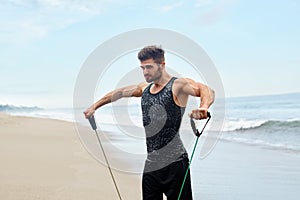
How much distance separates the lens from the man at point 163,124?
2.87 metres

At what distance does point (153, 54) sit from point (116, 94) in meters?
0.49

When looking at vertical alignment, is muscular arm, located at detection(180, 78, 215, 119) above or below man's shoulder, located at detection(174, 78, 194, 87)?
below

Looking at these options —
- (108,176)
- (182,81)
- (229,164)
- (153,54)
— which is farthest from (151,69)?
(229,164)

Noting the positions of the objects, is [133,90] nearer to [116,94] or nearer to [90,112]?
[116,94]

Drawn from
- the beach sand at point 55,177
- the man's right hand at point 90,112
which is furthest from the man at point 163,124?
the beach sand at point 55,177

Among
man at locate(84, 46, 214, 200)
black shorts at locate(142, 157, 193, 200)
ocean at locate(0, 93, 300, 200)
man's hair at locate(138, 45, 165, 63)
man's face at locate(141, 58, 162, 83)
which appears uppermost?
man's hair at locate(138, 45, 165, 63)

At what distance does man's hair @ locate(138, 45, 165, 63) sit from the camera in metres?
2.91

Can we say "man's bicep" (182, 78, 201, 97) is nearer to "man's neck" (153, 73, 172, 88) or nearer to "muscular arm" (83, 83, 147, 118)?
"man's neck" (153, 73, 172, 88)

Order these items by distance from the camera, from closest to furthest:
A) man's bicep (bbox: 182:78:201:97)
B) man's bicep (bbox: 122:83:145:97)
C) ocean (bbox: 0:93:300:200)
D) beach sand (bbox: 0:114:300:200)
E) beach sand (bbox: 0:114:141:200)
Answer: man's bicep (bbox: 182:78:201:97), man's bicep (bbox: 122:83:145:97), ocean (bbox: 0:93:300:200), beach sand (bbox: 0:114:141:200), beach sand (bbox: 0:114:300:200)

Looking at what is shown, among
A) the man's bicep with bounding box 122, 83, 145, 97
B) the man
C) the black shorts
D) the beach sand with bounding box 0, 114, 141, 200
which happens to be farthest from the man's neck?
the beach sand with bounding box 0, 114, 141, 200

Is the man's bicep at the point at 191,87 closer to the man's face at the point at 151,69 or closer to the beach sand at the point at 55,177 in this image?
the man's face at the point at 151,69

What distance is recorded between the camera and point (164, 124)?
289cm

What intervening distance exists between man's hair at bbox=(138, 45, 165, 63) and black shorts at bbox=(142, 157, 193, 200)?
0.70 m

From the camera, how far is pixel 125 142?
994 centimetres
